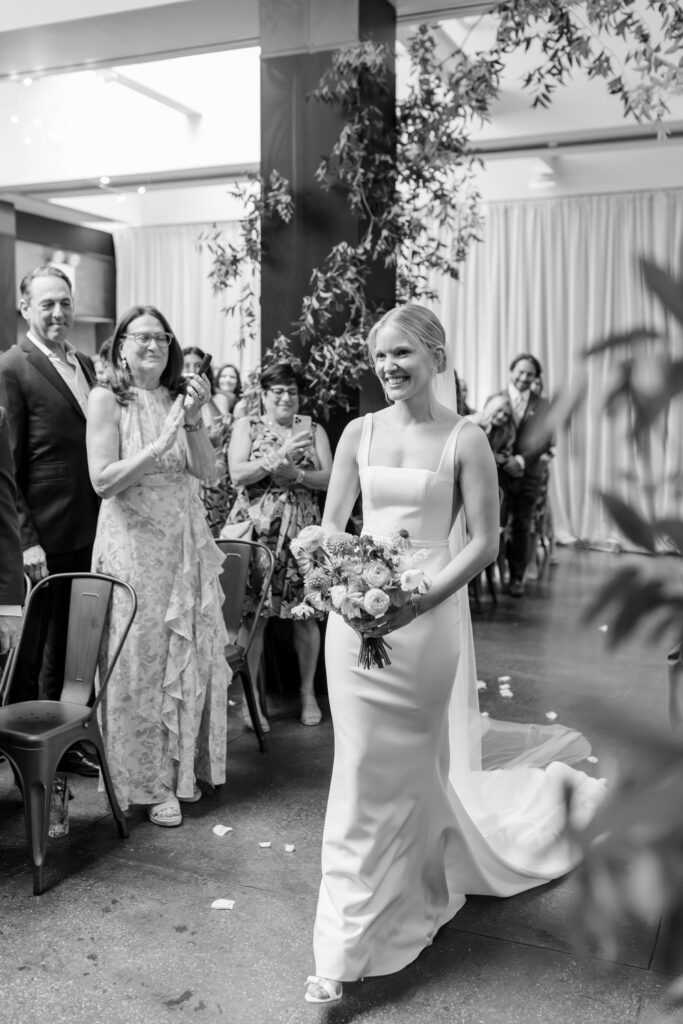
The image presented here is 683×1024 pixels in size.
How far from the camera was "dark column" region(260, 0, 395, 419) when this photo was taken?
16.4 feet

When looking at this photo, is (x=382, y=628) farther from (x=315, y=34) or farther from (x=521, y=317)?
(x=521, y=317)

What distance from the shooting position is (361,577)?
2.46m

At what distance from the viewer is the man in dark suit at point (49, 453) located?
3.91 m

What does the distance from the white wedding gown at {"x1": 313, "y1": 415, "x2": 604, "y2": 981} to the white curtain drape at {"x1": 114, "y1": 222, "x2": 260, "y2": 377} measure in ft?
33.8

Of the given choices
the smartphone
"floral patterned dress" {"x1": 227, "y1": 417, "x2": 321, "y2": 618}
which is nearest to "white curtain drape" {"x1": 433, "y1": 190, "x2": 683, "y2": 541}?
the smartphone

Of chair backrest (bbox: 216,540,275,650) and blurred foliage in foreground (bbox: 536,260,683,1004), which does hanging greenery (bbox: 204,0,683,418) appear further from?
blurred foliage in foreground (bbox: 536,260,683,1004)

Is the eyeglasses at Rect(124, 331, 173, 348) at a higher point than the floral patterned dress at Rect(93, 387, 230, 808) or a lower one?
higher

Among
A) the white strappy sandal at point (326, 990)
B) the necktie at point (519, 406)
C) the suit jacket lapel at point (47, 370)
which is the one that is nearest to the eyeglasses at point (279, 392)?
the suit jacket lapel at point (47, 370)

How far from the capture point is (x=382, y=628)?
8.20 feet

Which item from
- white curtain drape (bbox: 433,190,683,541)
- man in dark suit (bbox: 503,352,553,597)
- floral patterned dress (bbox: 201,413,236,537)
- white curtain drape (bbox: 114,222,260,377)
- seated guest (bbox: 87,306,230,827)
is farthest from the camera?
white curtain drape (bbox: 114,222,260,377)

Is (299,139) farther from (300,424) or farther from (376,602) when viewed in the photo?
(376,602)

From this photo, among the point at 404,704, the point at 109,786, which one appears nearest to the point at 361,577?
the point at 404,704

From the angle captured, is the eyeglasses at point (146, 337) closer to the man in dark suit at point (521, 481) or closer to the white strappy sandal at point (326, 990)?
the white strappy sandal at point (326, 990)

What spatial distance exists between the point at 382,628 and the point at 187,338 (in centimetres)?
1128
